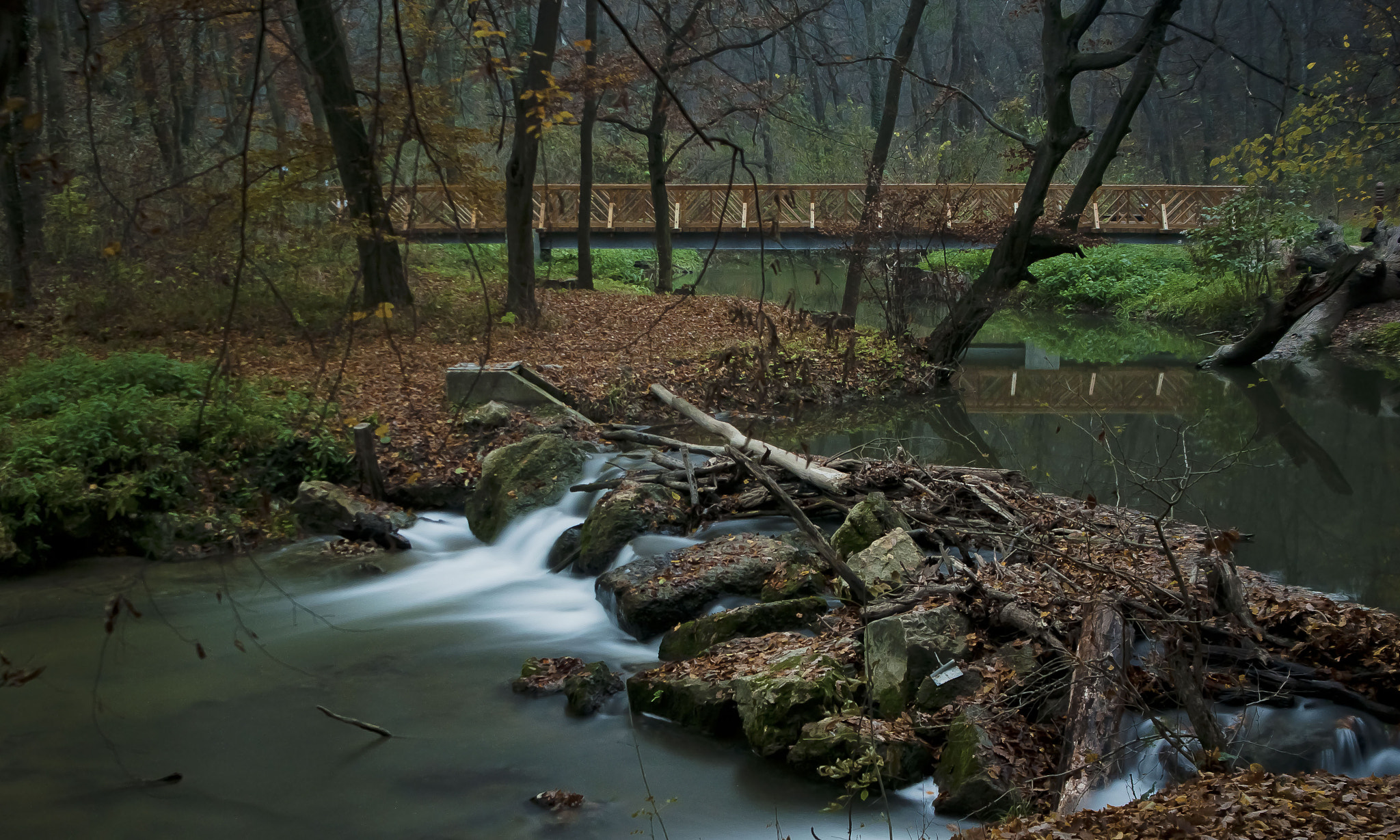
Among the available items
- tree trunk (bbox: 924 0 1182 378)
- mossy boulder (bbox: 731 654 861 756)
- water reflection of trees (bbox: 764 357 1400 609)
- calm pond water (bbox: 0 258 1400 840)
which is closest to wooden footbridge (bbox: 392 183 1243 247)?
tree trunk (bbox: 924 0 1182 378)

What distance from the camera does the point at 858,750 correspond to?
5.11 meters

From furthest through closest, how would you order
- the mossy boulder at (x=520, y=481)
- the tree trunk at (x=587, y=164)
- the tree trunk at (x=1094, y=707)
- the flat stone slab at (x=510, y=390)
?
1. the tree trunk at (x=587, y=164)
2. the flat stone slab at (x=510, y=390)
3. the mossy boulder at (x=520, y=481)
4. the tree trunk at (x=1094, y=707)

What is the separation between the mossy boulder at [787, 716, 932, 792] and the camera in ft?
16.5

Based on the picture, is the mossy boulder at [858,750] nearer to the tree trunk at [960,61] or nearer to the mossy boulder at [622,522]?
the mossy boulder at [622,522]

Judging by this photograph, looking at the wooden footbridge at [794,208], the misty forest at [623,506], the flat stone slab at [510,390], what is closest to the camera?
the misty forest at [623,506]

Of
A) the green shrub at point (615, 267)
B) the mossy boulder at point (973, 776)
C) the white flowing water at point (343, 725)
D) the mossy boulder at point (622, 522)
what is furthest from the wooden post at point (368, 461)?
the green shrub at point (615, 267)

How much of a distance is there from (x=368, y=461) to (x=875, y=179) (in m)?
9.78

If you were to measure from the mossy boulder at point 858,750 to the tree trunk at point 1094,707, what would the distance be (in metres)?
0.79

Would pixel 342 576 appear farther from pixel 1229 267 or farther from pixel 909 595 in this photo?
pixel 1229 267

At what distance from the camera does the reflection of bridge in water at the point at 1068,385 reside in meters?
15.2

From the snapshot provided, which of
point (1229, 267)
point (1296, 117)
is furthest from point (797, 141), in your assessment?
point (1296, 117)

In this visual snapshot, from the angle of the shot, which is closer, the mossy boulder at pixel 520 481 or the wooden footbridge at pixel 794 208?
the mossy boulder at pixel 520 481

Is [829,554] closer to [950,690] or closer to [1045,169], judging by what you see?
[950,690]

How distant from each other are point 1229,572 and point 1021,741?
5.35 ft
